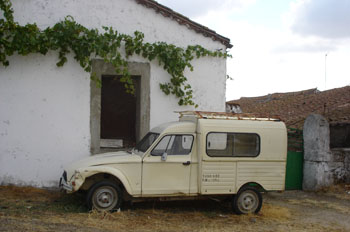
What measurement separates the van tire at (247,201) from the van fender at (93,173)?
6.97ft

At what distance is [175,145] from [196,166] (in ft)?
1.85

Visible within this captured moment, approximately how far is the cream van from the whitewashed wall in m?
1.68

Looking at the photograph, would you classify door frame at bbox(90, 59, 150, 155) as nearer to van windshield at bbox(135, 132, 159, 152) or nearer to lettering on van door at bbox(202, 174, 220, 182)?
van windshield at bbox(135, 132, 159, 152)

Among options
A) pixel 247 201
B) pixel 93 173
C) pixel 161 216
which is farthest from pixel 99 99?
pixel 247 201

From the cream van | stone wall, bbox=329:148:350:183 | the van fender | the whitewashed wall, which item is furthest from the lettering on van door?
stone wall, bbox=329:148:350:183

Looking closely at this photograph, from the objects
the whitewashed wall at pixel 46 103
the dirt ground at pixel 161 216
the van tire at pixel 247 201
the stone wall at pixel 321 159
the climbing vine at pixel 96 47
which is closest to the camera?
the dirt ground at pixel 161 216

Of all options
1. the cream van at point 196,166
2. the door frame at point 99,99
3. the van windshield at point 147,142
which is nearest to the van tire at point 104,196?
the cream van at point 196,166

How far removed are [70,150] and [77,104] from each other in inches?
42.5

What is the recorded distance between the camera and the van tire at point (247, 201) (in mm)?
7562

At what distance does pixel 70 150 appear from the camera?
9047 mm

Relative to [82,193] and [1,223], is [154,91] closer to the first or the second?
[82,193]

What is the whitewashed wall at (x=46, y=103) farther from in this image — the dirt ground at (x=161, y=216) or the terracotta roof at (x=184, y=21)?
the dirt ground at (x=161, y=216)

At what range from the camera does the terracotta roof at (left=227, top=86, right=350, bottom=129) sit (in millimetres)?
12984

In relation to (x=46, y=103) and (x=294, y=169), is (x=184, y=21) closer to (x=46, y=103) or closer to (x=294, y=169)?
(x=46, y=103)
